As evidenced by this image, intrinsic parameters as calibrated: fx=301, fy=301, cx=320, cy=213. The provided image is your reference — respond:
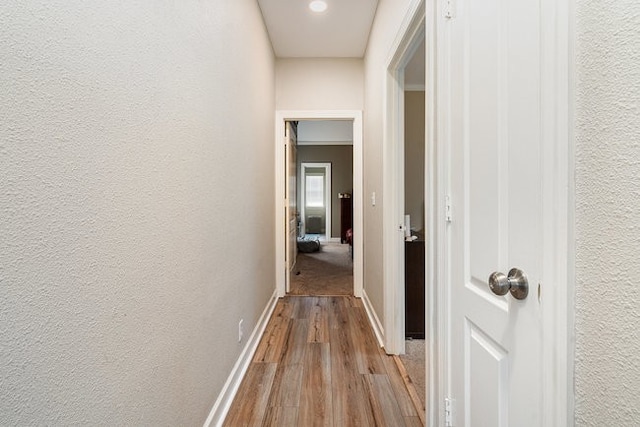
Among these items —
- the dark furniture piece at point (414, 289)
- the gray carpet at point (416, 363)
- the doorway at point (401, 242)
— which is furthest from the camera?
the dark furniture piece at point (414, 289)

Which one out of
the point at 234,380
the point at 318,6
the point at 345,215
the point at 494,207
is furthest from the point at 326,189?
the point at 494,207

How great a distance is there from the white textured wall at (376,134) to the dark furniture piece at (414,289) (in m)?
0.24

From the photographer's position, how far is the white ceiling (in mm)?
2545

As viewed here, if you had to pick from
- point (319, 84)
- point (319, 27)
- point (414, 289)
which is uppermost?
point (319, 27)

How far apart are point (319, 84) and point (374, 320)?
257 centimetres

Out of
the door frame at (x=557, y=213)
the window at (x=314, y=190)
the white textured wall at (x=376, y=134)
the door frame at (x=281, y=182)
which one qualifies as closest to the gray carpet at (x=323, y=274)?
the door frame at (x=281, y=182)

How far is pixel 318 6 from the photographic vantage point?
2.54 meters

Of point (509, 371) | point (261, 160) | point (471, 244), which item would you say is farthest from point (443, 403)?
point (261, 160)

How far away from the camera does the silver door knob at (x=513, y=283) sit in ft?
2.31

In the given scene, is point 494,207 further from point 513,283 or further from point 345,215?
point 345,215

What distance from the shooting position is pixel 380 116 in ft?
7.80

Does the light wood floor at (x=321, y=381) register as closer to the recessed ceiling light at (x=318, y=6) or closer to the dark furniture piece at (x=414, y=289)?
the dark furniture piece at (x=414, y=289)

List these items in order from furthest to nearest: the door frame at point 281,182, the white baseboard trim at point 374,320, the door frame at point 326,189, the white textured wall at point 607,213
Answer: the door frame at point 326,189, the door frame at point 281,182, the white baseboard trim at point 374,320, the white textured wall at point 607,213

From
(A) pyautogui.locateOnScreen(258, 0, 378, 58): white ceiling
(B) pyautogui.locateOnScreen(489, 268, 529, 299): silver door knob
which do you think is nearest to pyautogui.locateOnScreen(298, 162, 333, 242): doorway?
(A) pyautogui.locateOnScreen(258, 0, 378, 58): white ceiling
